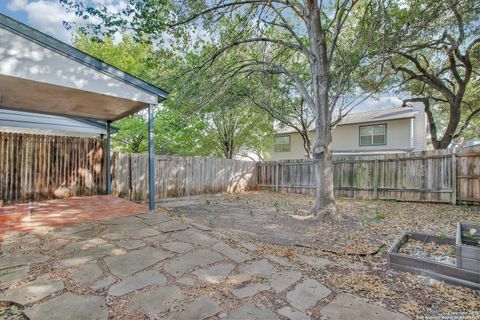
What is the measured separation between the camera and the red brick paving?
11.7 ft

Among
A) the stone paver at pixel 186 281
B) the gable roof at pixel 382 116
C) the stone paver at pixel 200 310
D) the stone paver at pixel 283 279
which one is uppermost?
the gable roof at pixel 382 116

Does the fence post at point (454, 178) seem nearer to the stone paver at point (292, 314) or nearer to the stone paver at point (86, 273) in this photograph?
the stone paver at point (292, 314)

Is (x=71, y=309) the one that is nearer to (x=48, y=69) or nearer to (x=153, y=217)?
(x=153, y=217)

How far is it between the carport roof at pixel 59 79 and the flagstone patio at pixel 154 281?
7.77 feet

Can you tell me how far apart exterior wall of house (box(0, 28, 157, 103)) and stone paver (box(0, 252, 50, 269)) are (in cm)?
258

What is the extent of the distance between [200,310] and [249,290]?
497 mm

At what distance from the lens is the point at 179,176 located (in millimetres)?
8398

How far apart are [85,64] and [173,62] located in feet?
11.1

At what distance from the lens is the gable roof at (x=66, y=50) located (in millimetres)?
3348

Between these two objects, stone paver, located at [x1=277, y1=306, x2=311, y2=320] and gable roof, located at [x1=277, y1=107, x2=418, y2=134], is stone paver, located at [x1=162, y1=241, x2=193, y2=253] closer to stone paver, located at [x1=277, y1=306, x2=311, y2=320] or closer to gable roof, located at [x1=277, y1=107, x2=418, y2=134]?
stone paver, located at [x1=277, y1=306, x2=311, y2=320]

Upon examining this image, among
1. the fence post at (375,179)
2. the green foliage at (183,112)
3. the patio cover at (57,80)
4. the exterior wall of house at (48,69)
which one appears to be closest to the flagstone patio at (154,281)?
the patio cover at (57,80)

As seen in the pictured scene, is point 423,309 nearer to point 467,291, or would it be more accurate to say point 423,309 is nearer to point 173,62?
point 467,291

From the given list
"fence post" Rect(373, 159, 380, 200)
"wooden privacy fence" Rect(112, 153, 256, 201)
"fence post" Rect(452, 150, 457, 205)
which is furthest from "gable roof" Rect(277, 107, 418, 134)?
"wooden privacy fence" Rect(112, 153, 256, 201)

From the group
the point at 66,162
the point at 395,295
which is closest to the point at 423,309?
the point at 395,295
